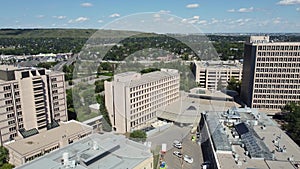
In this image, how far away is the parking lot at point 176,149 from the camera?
5509 millimetres

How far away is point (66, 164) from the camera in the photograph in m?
3.52

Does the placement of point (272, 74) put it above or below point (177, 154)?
above

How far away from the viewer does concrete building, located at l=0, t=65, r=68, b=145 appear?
608 cm

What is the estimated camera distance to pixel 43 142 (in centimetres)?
566

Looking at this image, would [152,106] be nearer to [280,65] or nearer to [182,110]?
[182,110]

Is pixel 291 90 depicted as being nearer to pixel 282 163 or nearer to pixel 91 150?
pixel 282 163

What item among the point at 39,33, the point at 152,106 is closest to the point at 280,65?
the point at 152,106

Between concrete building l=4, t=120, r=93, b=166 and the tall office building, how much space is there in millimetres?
6421

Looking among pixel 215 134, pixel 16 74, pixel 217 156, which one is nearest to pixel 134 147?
pixel 217 156

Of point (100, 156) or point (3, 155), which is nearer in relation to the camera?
point (100, 156)

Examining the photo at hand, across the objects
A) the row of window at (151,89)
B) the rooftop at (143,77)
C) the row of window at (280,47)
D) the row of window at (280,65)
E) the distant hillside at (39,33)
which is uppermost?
the distant hillside at (39,33)

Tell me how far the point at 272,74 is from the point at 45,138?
26.5 feet

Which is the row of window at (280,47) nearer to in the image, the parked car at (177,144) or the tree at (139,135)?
the parked car at (177,144)

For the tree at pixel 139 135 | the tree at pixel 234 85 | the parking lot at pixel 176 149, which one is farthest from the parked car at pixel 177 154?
the tree at pixel 234 85
